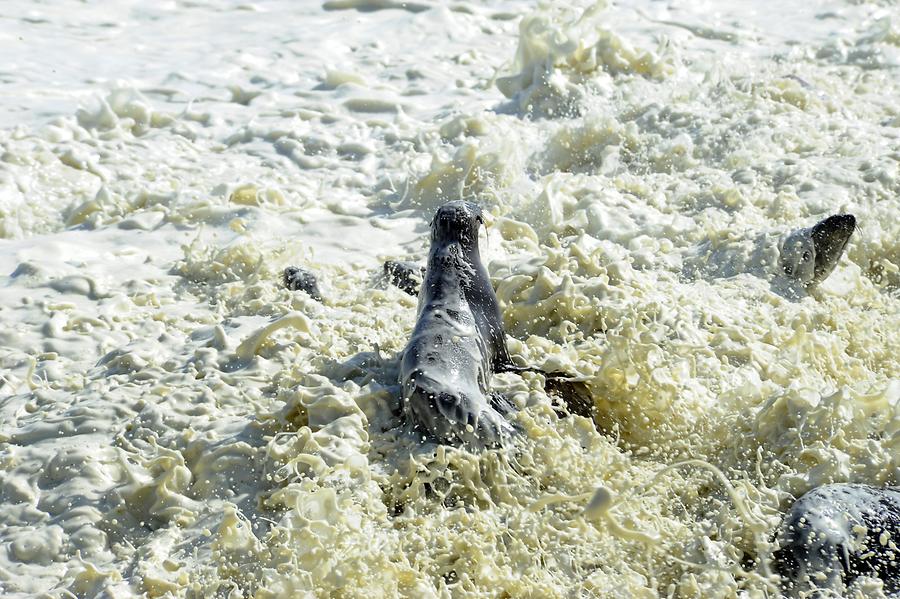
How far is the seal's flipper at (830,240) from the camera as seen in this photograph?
4234 mm

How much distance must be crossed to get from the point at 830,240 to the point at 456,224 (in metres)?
1.69

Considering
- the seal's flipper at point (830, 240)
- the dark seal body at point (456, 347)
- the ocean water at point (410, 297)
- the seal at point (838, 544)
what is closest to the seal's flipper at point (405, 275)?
the ocean water at point (410, 297)

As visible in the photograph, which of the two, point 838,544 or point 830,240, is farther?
point 830,240

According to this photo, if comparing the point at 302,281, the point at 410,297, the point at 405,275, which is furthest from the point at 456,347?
the point at 302,281

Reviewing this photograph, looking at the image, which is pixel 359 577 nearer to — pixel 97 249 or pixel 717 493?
pixel 717 493

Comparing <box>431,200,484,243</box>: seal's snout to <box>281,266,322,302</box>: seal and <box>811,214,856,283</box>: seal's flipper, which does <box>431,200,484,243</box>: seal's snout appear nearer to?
<box>281,266,322,302</box>: seal

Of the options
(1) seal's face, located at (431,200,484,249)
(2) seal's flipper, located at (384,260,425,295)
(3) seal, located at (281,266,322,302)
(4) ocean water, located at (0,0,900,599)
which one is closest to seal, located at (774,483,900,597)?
(4) ocean water, located at (0,0,900,599)

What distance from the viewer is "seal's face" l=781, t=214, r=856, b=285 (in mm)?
4246

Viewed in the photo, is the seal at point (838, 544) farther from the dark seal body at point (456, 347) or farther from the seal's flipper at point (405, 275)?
the seal's flipper at point (405, 275)

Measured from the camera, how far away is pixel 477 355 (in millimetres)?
3273

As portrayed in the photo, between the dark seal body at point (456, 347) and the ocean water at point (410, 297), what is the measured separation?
9 cm

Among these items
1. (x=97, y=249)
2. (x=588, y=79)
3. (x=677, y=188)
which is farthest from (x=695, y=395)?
(x=588, y=79)

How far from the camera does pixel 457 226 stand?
361cm

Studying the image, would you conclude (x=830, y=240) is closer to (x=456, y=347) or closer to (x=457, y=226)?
(x=457, y=226)
